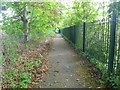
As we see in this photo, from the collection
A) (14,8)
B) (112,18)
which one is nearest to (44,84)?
(112,18)

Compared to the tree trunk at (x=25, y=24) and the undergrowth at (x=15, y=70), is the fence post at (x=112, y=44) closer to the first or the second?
the undergrowth at (x=15, y=70)

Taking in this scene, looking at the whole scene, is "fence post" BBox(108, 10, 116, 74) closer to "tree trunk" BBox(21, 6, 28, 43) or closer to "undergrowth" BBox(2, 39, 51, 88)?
"undergrowth" BBox(2, 39, 51, 88)

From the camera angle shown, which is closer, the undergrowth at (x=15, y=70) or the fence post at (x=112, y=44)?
the undergrowth at (x=15, y=70)

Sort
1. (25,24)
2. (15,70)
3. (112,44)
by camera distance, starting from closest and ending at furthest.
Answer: (112,44) < (15,70) < (25,24)

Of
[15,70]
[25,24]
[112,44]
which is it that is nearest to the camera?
[112,44]

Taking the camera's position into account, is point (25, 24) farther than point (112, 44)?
Yes

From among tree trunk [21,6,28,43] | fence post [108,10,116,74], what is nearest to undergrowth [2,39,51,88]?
fence post [108,10,116,74]

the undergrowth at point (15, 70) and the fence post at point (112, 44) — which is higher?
the fence post at point (112, 44)

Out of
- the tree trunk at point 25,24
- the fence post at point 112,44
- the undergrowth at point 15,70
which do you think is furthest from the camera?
the tree trunk at point 25,24

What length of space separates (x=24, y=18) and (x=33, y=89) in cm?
674

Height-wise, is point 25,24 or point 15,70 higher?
point 25,24

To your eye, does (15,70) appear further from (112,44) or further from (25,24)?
(25,24)

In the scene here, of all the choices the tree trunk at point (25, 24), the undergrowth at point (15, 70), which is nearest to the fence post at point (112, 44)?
the undergrowth at point (15, 70)

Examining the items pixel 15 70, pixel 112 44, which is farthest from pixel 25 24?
pixel 112 44
